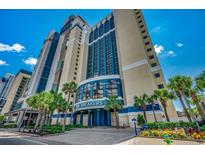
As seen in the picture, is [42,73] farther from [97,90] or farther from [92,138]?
[92,138]

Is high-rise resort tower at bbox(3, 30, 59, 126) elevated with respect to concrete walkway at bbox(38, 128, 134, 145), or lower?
elevated

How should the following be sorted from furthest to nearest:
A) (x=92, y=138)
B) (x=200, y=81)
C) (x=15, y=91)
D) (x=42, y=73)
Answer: (x=15, y=91), (x=42, y=73), (x=200, y=81), (x=92, y=138)

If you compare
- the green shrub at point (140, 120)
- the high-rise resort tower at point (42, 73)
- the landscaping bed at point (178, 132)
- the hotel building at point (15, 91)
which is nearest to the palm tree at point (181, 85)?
the landscaping bed at point (178, 132)

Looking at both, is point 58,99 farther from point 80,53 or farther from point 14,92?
point 14,92

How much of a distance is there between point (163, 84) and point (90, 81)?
69.5ft

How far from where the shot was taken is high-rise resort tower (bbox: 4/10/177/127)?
97.7 feet

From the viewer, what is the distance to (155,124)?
631 inches

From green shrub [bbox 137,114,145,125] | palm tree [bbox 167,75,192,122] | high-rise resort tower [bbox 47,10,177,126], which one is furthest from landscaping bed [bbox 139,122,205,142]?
high-rise resort tower [bbox 47,10,177,126]

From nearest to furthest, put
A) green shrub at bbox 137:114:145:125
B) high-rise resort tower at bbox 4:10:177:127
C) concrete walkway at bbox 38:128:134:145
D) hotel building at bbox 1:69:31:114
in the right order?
concrete walkway at bbox 38:128:134:145, green shrub at bbox 137:114:145:125, high-rise resort tower at bbox 4:10:177:127, hotel building at bbox 1:69:31:114

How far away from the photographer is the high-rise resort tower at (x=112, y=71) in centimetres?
2978

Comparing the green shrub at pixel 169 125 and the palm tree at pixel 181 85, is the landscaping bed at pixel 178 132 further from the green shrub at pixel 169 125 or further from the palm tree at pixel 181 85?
the palm tree at pixel 181 85

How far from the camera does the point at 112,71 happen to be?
41500 millimetres

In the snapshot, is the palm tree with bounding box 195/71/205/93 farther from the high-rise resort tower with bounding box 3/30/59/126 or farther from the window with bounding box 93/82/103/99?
the high-rise resort tower with bounding box 3/30/59/126

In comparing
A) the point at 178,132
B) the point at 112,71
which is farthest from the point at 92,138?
the point at 112,71
